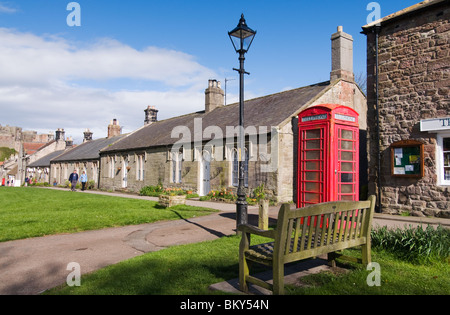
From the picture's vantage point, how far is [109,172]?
3195 cm

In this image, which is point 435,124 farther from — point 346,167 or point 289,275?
point 289,275

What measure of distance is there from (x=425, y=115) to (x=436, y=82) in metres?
1.02

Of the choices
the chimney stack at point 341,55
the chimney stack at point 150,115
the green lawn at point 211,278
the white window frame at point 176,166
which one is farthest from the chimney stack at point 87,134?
the green lawn at point 211,278

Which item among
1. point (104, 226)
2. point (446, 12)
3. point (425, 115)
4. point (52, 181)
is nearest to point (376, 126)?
point (425, 115)

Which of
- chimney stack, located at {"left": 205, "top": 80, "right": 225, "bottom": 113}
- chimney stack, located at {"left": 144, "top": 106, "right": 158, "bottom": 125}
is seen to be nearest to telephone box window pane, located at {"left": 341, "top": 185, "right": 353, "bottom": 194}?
chimney stack, located at {"left": 205, "top": 80, "right": 225, "bottom": 113}

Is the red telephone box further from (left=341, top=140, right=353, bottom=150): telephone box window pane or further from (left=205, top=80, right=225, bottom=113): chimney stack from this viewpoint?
(left=205, top=80, right=225, bottom=113): chimney stack

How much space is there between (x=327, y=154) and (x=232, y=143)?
36.2 ft

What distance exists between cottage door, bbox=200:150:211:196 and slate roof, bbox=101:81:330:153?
1196 mm

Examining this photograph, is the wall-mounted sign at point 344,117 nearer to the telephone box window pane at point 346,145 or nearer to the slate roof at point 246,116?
the telephone box window pane at point 346,145

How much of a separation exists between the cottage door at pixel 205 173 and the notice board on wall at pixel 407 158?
38.3ft

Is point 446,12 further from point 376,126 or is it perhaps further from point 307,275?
point 307,275

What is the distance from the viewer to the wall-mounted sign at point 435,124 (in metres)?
9.89

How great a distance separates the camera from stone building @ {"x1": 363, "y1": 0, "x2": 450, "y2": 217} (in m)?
10.1
